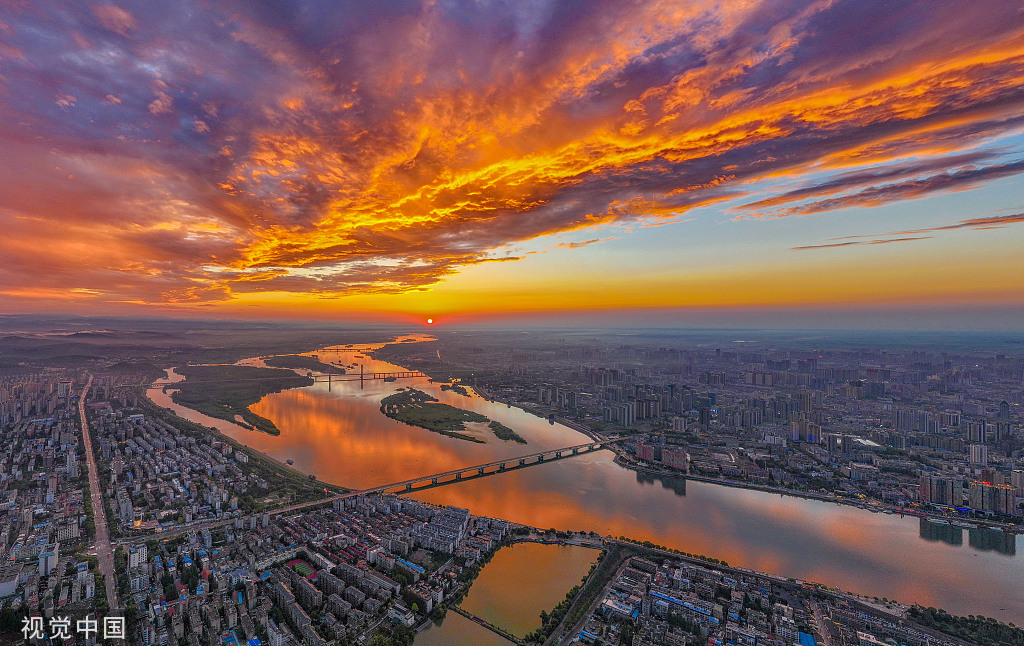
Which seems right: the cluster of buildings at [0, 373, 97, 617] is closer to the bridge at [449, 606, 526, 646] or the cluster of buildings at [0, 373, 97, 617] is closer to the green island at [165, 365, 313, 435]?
the green island at [165, 365, 313, 435]

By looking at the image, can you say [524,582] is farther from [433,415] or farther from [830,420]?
[830,420]

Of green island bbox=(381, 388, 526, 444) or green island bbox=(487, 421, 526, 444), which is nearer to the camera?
green island bbox=(487, 421, 526, 444)

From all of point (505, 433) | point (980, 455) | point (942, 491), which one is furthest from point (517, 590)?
point (980, 455)

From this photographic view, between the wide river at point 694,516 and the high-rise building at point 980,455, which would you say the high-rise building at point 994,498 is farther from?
the high-rise building at point 980,455

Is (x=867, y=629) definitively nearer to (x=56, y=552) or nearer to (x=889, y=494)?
(x=889, y=494)

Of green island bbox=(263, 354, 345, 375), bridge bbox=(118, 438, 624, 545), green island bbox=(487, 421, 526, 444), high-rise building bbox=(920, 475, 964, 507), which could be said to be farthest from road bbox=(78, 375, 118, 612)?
green island bbox=(263, 354, 345, 375)

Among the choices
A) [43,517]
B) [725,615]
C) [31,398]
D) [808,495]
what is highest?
[31,398]
